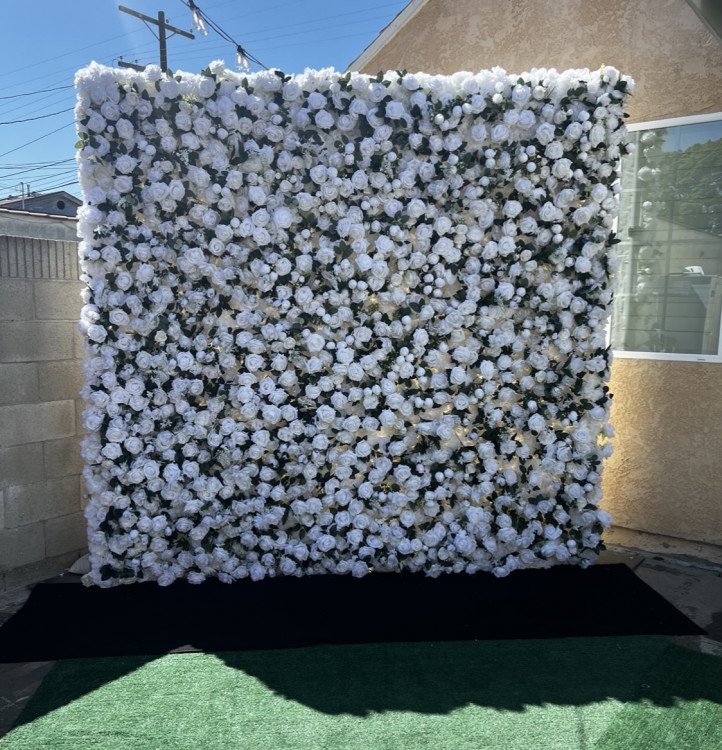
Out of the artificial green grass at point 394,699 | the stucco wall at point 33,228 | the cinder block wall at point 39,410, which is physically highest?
the stucco wall at point 33,228

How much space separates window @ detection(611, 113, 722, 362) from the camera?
4152 mm

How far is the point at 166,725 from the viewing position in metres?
2.48

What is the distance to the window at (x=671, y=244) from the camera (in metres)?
4.15

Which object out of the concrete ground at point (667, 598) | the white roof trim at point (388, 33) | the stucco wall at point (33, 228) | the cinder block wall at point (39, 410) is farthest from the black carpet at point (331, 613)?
the stucco wall at point (33, 228)

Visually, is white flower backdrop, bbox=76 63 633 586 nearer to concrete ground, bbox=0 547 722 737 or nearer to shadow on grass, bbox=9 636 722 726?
concrete ground, bbox=0 547 722 737

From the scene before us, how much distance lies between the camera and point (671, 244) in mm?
4293

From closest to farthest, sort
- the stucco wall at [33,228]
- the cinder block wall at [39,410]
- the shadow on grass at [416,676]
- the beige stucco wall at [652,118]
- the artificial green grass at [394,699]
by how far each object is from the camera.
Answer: the artificial green grass at [394,699] < the shadow on grass at [416,676] < the cinder block wall at [39,410] < the beige stucco wall at [652,118] < the stucco wall at [33,228]

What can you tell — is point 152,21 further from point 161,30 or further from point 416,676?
point 416,676

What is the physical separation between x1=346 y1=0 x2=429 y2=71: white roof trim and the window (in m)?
1.98

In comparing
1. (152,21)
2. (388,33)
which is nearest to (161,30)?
(152,21)

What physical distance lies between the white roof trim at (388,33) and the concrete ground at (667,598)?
4286mm

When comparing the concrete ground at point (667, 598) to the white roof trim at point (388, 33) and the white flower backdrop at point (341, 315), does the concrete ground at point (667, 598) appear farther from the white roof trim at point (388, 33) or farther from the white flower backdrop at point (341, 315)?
the white roof trim at point (388, 33)

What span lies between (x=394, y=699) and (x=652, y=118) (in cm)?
393

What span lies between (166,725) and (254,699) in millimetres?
361
